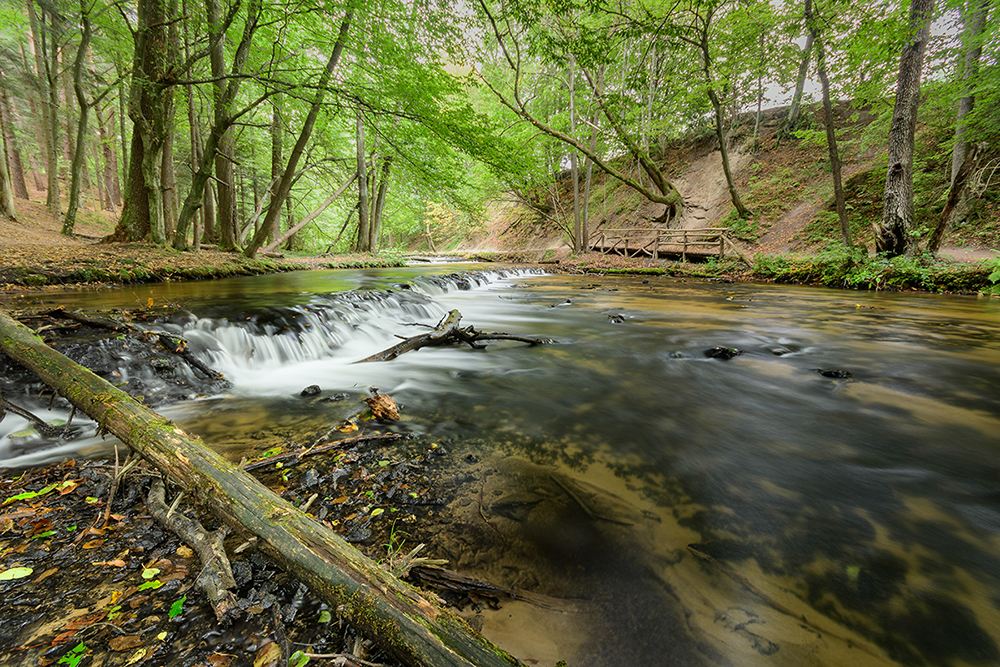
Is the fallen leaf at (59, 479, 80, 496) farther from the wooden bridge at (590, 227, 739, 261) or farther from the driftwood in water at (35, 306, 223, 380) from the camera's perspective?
the wooden bridge at (590, 227, 739, 261)

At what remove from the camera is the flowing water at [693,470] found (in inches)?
54.6

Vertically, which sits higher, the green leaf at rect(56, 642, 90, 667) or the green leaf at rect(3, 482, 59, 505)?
the green leaf at rect(3, 482, 59, 505)

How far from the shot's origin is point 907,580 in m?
1.59

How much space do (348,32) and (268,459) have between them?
454 inches

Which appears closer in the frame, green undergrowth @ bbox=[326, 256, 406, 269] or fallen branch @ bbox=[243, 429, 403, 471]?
fallen branch @ bbox=[243, 429, 403, 471]

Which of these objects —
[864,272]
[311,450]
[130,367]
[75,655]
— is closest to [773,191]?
[864,272]

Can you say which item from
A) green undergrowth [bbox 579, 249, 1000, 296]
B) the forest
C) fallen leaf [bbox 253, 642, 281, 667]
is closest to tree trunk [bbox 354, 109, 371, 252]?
the forest

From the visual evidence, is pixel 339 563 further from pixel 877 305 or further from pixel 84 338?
pixel 877 305

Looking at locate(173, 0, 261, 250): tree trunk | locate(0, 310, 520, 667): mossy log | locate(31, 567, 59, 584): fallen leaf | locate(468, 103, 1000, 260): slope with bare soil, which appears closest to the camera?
locate(0, 310, 520, 667): mossy log

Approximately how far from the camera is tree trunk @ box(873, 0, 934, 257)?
9.37 m

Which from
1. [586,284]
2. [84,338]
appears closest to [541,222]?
[586,284]

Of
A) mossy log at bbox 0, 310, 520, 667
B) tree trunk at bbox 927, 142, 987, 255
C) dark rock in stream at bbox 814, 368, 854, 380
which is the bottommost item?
dark rock in stream at bbox 814, 368, 854, 380

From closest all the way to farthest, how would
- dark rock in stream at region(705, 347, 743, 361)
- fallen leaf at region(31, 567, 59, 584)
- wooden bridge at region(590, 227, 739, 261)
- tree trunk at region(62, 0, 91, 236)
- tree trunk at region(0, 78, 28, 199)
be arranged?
1. fallen leaf at region(31, 567, 59, 584)
2. dark rock in stream at region(705, 347, 743, 361)
3. tree trunk at region(62, 0, 91, 236)
4. wooden bridge at region(590, 227, 739, 261)
5. tree trunk at region(0, 78, 28, 199)

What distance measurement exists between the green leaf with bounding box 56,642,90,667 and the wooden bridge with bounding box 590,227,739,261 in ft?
56.3
